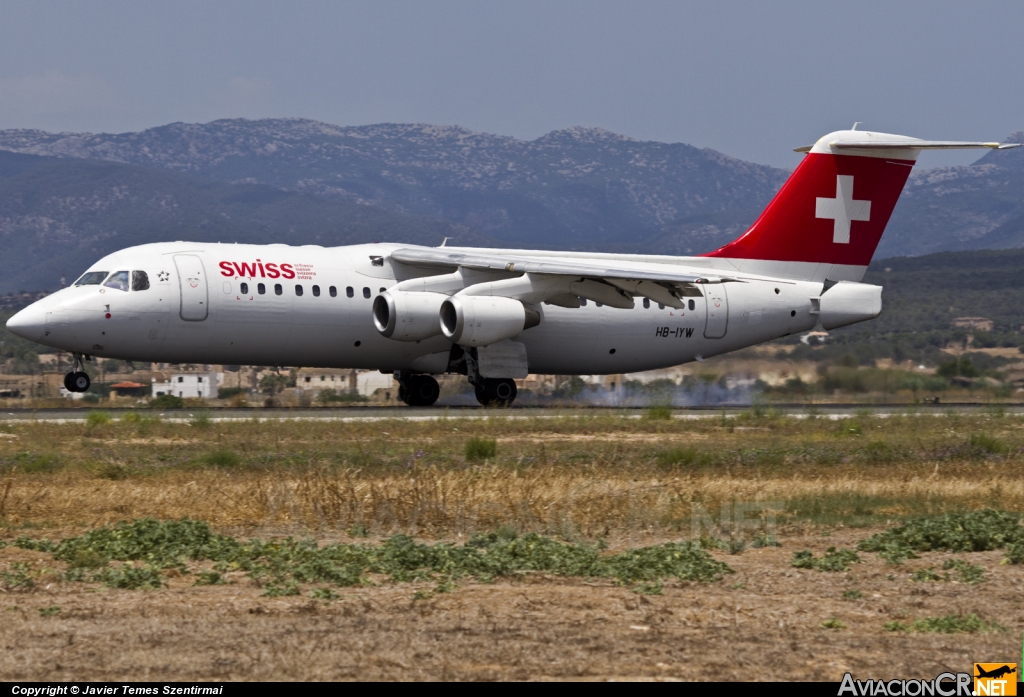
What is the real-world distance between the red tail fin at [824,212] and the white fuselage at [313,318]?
801 mm

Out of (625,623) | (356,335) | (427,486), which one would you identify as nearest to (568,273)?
(356,335)

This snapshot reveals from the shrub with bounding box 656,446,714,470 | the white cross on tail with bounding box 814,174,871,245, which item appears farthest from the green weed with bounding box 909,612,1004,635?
the white cross on tail with bounding box 814,174,871,245

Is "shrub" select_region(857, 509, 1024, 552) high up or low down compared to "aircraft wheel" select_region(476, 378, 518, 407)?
up

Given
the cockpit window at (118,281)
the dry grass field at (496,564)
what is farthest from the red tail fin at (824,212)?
the dry grass field at (496,564)

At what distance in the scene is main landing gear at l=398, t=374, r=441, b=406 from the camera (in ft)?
97.2

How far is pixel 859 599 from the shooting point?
930 cm

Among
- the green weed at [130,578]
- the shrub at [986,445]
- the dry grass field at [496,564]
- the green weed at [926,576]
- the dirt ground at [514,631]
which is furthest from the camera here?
the shrub at [986,445]

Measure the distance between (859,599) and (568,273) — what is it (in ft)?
59.6

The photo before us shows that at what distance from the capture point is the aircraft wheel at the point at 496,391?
28359 millimetres

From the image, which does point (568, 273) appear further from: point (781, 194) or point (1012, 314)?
point (1012, 314)

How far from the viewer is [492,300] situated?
1079 inches

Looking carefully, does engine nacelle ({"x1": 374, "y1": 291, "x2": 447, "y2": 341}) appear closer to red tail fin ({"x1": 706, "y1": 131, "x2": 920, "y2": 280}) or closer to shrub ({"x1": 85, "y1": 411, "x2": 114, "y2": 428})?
shrub ({"x1": 85, "y1": 411, "x2": 114, "y2": 428})

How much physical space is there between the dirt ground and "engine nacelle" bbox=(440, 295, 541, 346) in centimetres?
1703

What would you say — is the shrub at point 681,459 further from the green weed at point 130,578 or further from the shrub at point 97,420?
the shrub at point 97,420
